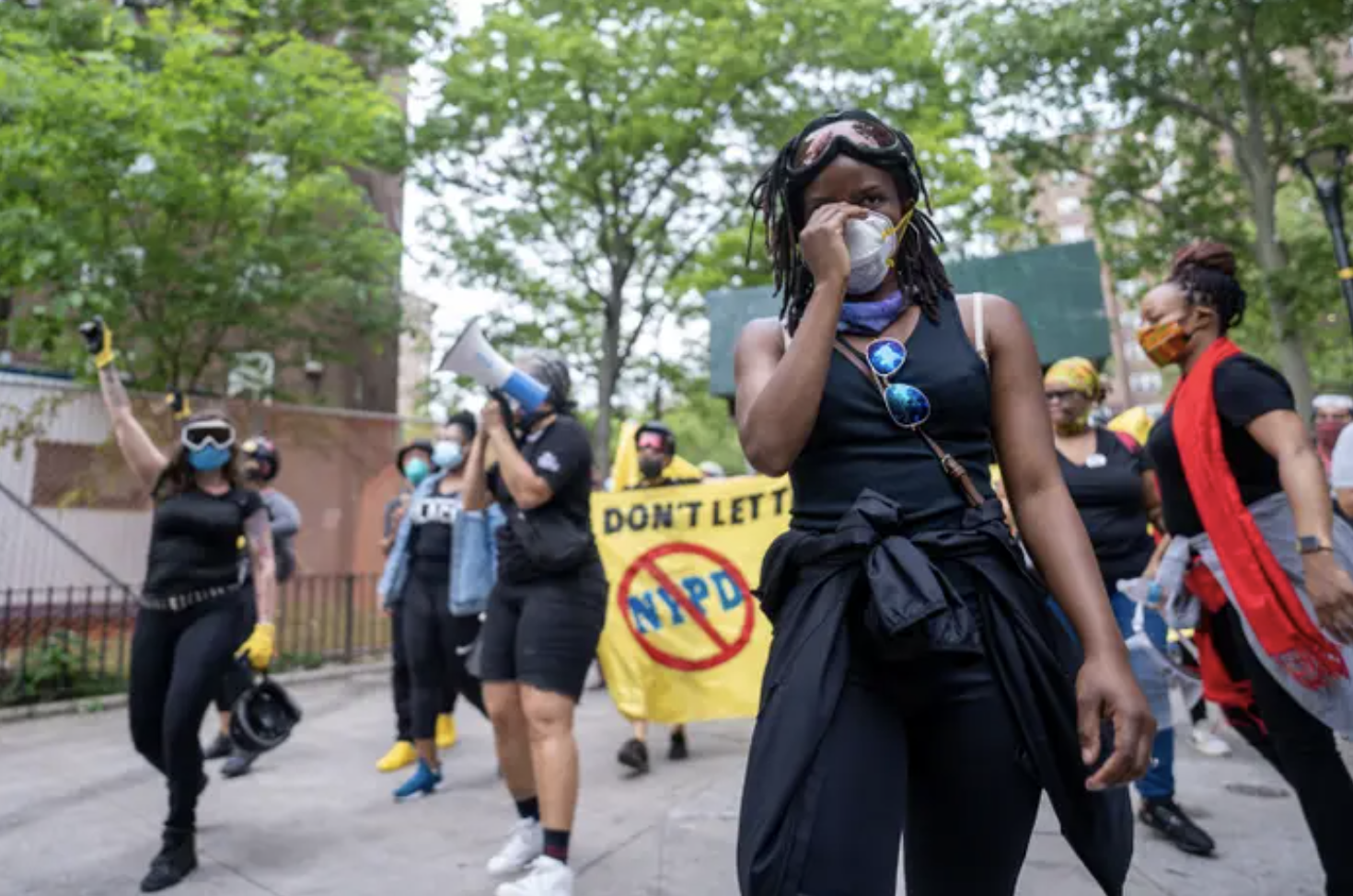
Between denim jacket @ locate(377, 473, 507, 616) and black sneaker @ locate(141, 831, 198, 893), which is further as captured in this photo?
denim jacket @ locate(377, 473, 507, 616)

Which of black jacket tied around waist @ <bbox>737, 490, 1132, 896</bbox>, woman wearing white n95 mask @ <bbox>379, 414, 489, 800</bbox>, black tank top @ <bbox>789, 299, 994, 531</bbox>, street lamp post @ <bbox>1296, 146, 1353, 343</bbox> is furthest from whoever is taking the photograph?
street lamp post @ <bbox>1296, 146, 1353, 343</bbox>

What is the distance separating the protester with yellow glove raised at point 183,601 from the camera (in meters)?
3.65

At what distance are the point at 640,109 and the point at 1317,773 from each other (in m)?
12.9

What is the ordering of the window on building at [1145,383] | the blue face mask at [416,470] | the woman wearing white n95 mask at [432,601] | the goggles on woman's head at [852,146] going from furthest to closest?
the window on building at [1145,383], the blue face mask at [416,470], the woman wearing white n95 mask at [432,601], the goggles on woman's head at [852,146]

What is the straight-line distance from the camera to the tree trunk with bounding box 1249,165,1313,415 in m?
14.7

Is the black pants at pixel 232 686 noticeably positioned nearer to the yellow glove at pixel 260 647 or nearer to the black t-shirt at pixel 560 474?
the yellow glove at pixel 260 647

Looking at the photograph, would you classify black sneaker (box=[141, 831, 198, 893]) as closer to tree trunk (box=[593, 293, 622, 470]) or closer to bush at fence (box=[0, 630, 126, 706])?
bush at fence (box=[0, 630, 126, 706])

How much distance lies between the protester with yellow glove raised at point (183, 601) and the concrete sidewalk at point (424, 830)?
1.30 feet

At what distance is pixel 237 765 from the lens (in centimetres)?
532

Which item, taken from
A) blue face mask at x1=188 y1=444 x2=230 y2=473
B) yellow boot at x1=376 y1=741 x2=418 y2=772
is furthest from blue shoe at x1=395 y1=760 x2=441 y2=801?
blue face mask at x1=188 y1=444 x2=230 y2=473

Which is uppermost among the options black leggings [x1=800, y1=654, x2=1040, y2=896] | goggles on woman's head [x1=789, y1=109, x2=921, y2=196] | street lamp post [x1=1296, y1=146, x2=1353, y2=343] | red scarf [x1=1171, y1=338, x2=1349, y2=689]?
street lamp post [x1=1296, y1=146, x2=1353, y2=343]

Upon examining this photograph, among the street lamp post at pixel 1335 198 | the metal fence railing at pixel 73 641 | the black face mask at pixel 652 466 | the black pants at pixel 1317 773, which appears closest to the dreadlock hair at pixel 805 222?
the black pants at pixel 1317 773

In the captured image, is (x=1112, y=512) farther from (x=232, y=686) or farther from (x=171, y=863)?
(x=232, y=686)

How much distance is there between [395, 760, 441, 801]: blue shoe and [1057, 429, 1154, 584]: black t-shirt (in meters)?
3.57
